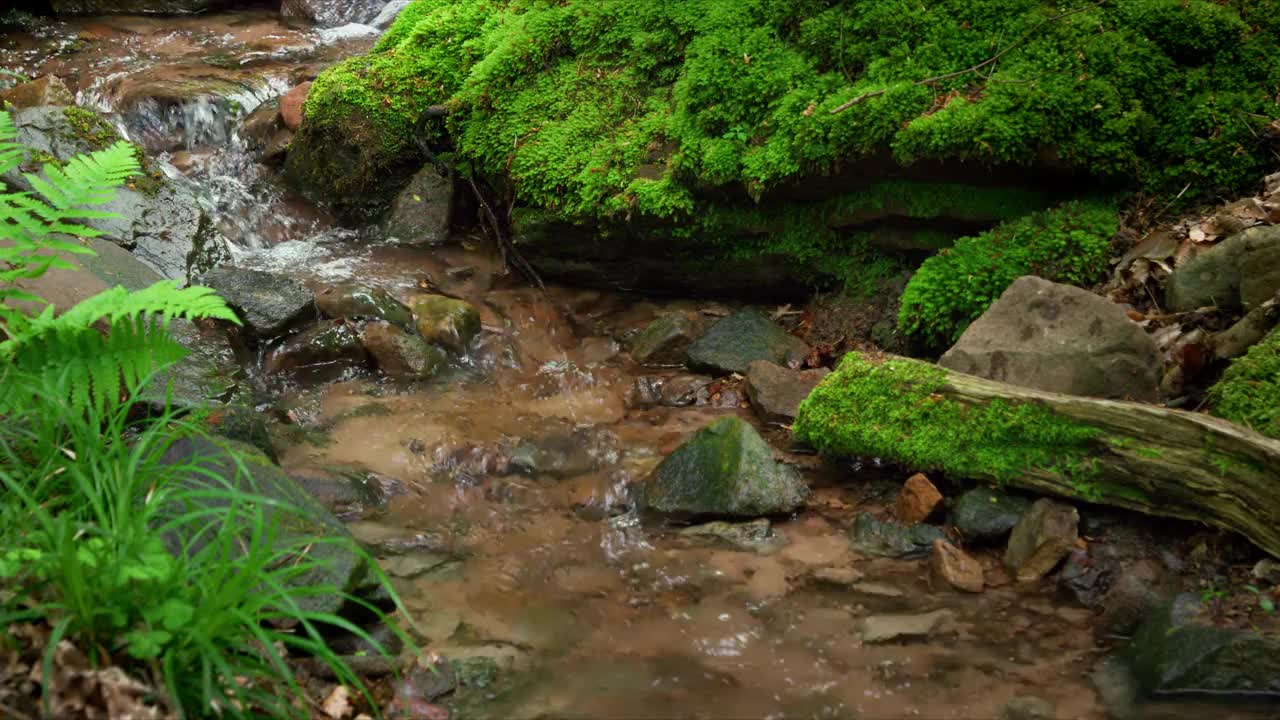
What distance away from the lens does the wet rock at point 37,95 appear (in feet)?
22.2

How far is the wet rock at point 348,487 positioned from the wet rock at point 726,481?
1.31 metres

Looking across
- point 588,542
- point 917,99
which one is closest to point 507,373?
point 588,542

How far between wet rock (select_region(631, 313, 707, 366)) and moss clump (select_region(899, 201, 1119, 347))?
144 centimetres

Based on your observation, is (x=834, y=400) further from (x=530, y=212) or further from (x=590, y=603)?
(x=530, y=212)

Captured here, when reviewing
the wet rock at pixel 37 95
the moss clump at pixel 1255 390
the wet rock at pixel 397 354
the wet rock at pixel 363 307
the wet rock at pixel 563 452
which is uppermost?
the wet rock at pixel 37 95

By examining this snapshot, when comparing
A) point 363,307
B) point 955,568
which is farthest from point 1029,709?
point 363,307


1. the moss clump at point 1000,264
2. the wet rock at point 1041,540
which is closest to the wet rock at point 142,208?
the moss clump at point 1000,264

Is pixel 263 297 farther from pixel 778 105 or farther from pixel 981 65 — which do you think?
pixel 981 65

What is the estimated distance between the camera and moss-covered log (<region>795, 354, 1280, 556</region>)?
3641mm

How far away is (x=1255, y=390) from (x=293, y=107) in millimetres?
7503

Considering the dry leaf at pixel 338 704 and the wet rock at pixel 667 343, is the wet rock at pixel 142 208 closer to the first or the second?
the wet rock at pixel 667 343

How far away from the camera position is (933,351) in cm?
540

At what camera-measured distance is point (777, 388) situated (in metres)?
5.45

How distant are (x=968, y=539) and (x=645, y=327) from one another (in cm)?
292
